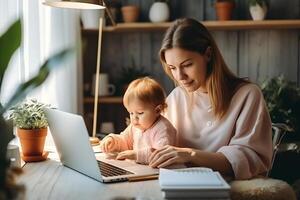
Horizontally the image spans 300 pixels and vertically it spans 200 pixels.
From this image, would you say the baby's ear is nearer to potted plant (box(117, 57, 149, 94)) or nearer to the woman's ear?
the woman's ear

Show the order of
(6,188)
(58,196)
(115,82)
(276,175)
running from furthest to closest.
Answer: (115,82) → (276,175) → (58,196) → (6,188)

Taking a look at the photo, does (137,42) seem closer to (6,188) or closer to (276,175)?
(276,175)

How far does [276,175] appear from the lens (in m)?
2.65

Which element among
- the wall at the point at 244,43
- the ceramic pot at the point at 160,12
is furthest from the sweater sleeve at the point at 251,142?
the wall at the point at 244,43

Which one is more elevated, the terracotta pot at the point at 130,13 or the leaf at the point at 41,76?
the terracotta pot at the point at 130,13

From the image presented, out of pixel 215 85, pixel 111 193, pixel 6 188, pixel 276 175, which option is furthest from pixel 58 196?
pixel 276 175

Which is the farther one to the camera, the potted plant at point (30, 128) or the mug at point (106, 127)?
the mug at point (106, 127)

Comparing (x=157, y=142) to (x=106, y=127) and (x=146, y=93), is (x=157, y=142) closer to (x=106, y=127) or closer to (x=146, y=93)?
(x=146, y=93)

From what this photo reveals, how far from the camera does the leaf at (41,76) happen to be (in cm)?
84

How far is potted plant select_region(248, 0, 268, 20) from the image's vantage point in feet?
9.85

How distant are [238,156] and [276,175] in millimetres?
1195

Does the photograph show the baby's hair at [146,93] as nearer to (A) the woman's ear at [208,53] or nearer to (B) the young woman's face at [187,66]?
(B) the young woman's face at [187,66]

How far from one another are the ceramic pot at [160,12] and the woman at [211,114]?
4.28ft

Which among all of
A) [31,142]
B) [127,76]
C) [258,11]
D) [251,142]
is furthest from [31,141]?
[258,11]
